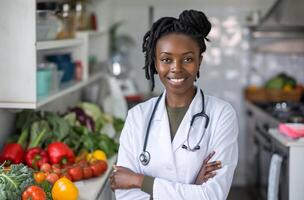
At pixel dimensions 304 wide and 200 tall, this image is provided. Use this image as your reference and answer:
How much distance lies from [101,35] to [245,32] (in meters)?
1.47

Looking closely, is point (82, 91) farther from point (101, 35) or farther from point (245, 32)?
point (245, 32)

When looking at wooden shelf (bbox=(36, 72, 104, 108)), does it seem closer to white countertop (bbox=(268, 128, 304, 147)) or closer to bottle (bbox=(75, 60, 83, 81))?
bottle (bbox=(75, 60, 83, 81))

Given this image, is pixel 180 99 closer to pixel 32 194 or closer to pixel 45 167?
pixel 32 194

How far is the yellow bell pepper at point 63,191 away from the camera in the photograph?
2.15m

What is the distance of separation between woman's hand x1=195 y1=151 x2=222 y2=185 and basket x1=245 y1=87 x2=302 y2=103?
127 inches

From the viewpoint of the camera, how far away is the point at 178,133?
194cm

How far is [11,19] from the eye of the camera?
2.55 meters

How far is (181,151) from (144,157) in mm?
129

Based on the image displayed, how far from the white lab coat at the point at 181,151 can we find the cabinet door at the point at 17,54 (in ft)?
2.57

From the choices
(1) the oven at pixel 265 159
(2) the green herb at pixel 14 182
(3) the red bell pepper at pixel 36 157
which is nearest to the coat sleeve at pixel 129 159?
(2) the green herb at pixel 14 182

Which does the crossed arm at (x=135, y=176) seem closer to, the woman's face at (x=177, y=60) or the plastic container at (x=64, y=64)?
the woman's face at (x=177, y=60)

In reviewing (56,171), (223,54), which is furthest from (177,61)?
(223,54)

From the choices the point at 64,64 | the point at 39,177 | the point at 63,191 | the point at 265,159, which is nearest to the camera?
the point at 63,191

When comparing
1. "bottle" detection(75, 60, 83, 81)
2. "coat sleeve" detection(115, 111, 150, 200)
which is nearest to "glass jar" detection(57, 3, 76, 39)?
"bottle" detection(75, 60, 83, 81)
